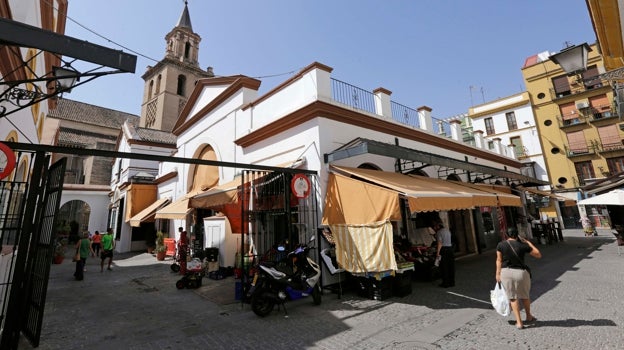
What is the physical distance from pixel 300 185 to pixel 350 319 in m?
3.19

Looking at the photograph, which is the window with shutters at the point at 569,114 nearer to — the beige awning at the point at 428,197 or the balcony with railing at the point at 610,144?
the balcony with railing at the point at 610,144

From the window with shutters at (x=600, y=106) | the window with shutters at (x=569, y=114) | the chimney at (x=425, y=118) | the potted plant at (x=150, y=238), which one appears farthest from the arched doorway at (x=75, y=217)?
the window with shutters at (x=600, y=106)

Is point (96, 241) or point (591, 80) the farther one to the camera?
point (96, 241)

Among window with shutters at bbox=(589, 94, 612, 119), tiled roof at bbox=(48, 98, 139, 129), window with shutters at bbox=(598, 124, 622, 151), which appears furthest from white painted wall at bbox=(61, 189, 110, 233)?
window with shutters at bbox=(589, 94, 612, 119)

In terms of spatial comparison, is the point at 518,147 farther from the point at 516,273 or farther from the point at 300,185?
the point at 300,185

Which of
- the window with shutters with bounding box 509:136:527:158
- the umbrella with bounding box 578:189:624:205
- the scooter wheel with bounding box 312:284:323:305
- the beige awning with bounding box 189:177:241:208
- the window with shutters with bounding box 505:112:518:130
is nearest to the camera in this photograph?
the scooter wheel with bounding box 312:284:323:305

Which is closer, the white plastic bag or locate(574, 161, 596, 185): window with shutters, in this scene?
the white plastic bag

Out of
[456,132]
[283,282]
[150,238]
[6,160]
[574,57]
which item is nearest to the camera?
[6,160]

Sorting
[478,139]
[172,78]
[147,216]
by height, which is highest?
[172,78]

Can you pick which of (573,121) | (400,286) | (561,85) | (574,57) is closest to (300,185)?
(400,286)

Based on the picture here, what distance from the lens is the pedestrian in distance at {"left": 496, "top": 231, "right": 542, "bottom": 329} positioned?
436cm

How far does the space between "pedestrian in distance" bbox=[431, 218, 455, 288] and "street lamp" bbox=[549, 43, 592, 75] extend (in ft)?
13.9

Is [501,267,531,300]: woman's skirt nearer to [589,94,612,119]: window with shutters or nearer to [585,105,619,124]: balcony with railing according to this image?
[585,105,619,124]: balcony with railing

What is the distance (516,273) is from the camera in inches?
173
